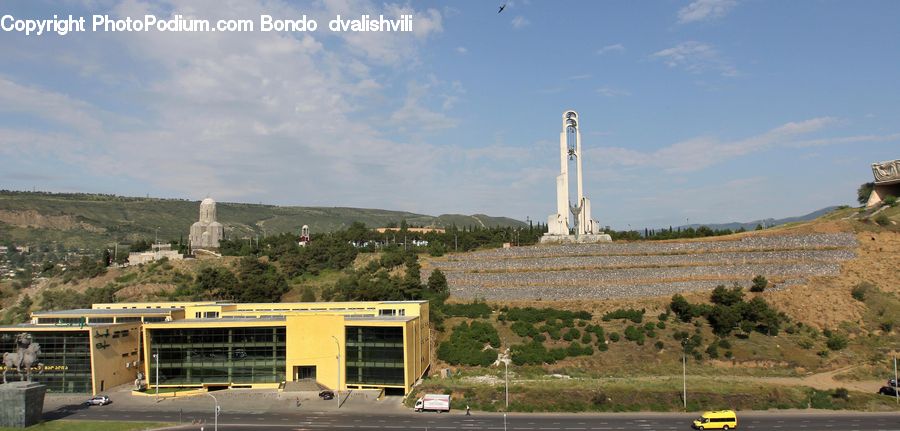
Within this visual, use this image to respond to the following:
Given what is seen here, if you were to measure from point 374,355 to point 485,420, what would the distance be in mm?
15461

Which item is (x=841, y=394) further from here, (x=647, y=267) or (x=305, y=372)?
(x=305, y=372)

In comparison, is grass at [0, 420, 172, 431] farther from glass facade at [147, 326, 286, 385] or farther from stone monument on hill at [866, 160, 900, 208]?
stone monument on hill at [866, 160, 900, 208]

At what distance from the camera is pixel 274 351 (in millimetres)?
66438

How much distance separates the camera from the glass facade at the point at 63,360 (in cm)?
6481

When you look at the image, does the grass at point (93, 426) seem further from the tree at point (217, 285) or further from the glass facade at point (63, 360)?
the tree at point (217, 285)

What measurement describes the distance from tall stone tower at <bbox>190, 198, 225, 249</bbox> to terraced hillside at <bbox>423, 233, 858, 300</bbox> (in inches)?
2391

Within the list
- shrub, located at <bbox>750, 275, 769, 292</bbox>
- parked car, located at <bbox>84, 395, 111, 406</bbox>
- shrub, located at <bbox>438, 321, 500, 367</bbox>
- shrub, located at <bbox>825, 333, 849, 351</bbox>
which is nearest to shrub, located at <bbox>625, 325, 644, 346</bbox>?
shrub, located at <bbox>438, 321, 500, 367</bbox>

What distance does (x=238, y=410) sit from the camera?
57281 millimetres

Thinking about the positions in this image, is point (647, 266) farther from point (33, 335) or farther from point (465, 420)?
point (33, 335)

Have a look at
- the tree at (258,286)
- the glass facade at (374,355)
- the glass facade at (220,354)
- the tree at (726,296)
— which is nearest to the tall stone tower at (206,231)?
the tree at (258,286)

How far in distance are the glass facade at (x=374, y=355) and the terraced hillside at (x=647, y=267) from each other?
3108cm

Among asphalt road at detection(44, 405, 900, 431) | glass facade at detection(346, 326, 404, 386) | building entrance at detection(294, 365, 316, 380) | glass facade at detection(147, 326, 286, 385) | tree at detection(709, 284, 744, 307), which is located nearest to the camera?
asphalt road at detection(44, 405, 900, 431)

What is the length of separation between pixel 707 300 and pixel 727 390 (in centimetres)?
2789

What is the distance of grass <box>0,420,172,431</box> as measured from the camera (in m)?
49.7
